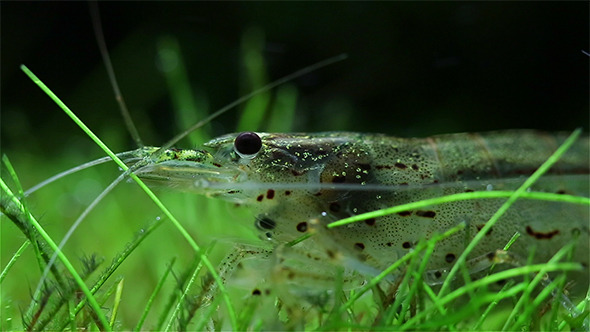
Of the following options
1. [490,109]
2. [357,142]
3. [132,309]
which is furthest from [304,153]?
[490,109]

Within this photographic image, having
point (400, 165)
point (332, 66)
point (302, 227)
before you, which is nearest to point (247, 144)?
point (302, 227)

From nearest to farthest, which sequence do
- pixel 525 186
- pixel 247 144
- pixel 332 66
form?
pixel 525 186
pixel 247 144
pixel 332 66

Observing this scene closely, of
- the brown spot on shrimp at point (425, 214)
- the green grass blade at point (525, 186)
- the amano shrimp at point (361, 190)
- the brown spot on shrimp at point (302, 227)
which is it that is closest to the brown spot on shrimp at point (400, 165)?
the amano shrimp at point (361, 190)

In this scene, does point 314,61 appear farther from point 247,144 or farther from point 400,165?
point 247,144

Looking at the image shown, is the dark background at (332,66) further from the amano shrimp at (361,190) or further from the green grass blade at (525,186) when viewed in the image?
the green grass blade at (525,186)

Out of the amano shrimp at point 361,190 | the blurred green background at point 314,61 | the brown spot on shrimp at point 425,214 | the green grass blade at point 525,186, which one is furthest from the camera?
the blurred green background at point 314,61

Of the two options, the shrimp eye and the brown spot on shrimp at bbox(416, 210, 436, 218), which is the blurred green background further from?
the brown spot on shrimp at bbox(416, 210, 436, 218)
